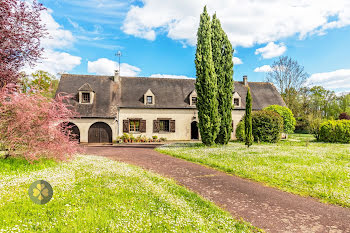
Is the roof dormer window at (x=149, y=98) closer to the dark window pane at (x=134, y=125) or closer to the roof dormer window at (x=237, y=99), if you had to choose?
the dark window pane at (x=134, y=125)

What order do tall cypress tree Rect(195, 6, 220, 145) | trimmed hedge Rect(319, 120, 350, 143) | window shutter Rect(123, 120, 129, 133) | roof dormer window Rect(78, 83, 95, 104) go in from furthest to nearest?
window shutter Rect(123, 120, 129, 133)
roof dormer window Rect(78, 83, 95, 104)
trimmed hedge Rect(319, 120, 350, 143)
tall cypress tree Rect(195, 6, 220, 145)

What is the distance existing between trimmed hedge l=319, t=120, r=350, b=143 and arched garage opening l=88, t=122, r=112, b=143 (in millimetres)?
23890

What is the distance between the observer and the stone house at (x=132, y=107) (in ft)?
80.6

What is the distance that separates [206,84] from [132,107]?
11.5 m

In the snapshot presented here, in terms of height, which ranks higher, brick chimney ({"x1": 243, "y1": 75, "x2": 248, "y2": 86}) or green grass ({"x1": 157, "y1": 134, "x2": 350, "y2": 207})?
brick chimney ({"x1": 243, "y1": 75, "x2": 248, "y2": 86})

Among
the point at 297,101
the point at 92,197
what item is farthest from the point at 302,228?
the point at 297,101

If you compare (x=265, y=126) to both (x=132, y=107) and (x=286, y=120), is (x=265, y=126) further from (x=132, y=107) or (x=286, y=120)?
(x=132, y=107)

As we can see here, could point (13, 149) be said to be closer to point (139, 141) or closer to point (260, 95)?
point (139, 141)

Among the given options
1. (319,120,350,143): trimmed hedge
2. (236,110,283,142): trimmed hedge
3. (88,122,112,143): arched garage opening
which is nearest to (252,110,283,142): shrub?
(236,110,283,142): trimmed hedge

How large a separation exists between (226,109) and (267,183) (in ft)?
38.3

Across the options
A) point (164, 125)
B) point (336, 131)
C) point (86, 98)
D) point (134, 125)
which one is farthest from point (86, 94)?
point (336, 131)

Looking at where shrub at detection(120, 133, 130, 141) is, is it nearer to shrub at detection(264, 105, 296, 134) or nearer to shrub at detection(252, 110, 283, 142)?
shrub at detection(252, 110, 283, 142)

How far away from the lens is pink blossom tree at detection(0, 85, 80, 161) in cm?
797

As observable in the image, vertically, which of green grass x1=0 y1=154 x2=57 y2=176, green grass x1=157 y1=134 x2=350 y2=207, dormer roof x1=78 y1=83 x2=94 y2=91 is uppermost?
dormer roof x1=78 y1=83 x2=94 y2=91
